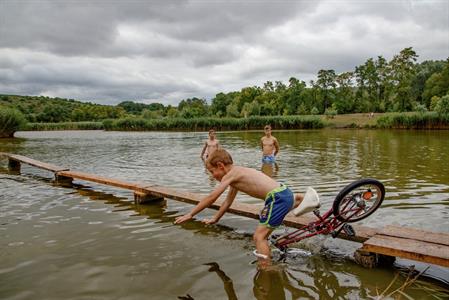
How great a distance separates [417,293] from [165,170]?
12.2 metres

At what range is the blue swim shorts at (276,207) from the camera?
5.03 metres

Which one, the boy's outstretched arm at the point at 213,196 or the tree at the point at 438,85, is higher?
the tree at the point at 438,85

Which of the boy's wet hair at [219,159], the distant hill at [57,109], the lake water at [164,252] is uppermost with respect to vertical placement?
the distant hill at [57,109]

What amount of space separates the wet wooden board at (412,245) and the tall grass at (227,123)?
55.8 m

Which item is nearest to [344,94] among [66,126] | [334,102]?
Answer: [334,102]

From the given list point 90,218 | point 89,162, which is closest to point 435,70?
point 89,162

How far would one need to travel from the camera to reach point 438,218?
738 cm

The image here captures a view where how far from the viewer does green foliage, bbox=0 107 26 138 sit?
46906 mm

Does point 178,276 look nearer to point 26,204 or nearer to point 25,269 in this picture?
point 25,269

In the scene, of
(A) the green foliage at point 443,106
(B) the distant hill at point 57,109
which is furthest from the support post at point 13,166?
(B) the distant hill at point 57,109

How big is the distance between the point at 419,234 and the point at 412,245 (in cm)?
51

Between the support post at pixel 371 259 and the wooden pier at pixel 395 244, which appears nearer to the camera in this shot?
the wooden pier at pixel 395 244

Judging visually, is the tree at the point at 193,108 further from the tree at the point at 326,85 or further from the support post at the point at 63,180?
the support post at the point at 63,180

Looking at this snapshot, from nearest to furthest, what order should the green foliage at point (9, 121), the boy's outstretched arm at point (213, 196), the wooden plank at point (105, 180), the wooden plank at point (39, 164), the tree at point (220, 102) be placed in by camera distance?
1. the boy's outstretched arm at point (213, 196)
2. the wooden plank at point (105, 180)
3. the wooden plank at point (39, 164)
4. the green foliage at point (9, 121)
5. the tree at point (220, 102)
